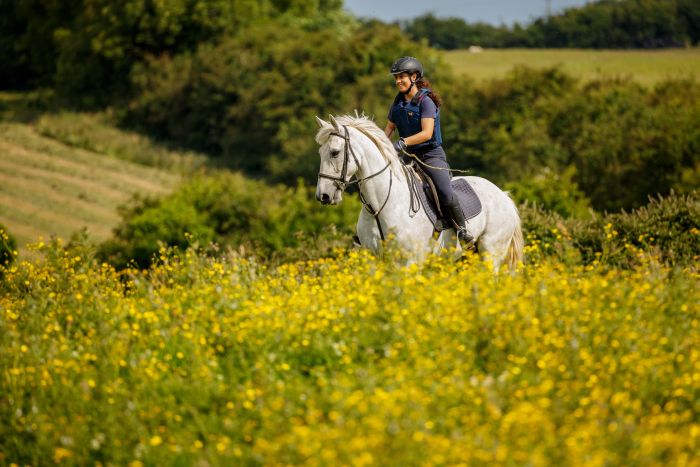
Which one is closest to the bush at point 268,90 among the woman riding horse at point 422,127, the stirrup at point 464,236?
the stirrup at point 464,236

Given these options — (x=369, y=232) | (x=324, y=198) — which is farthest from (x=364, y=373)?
(x=369, y=232)

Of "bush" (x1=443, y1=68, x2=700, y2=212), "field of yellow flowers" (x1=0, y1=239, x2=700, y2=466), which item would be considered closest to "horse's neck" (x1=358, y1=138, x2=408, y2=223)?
"field of yellow flowers" (x1=0, y1=239, x2=700, y2=466)

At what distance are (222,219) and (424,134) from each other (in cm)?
1827

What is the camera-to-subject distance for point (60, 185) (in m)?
43.5

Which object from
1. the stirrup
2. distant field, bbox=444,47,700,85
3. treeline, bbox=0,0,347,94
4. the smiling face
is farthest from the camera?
treeline, bbox=0,0,347,94

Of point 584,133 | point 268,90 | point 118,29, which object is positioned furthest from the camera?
point 118,29

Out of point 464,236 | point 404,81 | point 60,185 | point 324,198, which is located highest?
point 404,81

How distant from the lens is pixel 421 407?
19.7 feet

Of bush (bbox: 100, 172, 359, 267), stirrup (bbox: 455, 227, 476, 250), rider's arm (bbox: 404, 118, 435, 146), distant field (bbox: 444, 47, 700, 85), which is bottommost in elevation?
bush (bbox: 100, 172, 359, 267)

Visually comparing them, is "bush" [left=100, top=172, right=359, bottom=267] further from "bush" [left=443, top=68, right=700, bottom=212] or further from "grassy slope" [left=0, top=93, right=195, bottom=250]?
"bush" [left=443, top=68, right=700, bottom=212]

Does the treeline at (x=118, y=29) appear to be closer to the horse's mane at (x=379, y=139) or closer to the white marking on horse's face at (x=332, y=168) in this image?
the horse's mane at (x=379, y=139)

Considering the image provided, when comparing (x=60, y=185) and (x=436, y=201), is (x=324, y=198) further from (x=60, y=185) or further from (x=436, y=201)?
(x=60, y=185)

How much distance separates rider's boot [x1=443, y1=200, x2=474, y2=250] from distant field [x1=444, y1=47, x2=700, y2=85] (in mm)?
41483

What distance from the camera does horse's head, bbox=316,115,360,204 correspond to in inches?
401
